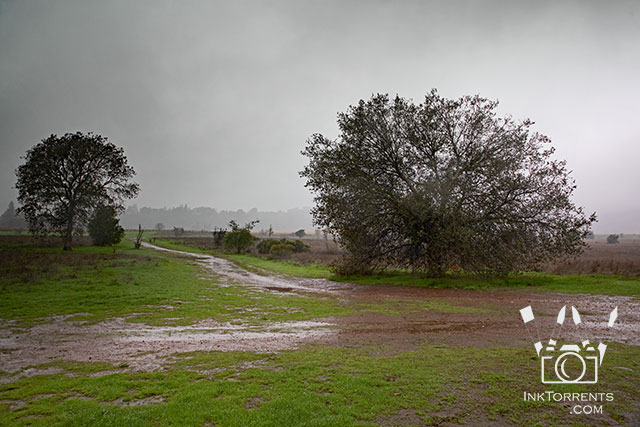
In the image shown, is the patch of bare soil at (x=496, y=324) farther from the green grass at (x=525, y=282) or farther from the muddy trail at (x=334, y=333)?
the green grass at (x=525, y=282)

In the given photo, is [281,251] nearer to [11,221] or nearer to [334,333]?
[334,333]

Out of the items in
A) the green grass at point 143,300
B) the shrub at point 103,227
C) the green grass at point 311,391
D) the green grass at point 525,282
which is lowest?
the green grass at point 143,300

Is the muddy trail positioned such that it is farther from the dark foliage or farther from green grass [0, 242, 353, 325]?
the dark foliage

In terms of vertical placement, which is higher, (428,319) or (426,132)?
(426,132)

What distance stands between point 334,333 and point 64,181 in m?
44.6

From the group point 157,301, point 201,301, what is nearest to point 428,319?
point 201,301

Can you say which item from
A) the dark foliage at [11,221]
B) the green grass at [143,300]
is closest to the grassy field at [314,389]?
the green grass at [143,300]

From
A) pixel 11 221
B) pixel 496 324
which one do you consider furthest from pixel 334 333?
pixel 11 221

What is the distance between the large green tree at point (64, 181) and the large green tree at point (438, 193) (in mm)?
32518

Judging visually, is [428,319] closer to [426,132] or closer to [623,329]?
[623,329]

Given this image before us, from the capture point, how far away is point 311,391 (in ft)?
17.6

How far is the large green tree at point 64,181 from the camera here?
37250mm

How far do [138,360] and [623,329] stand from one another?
13.5m

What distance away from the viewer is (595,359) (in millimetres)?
6617
